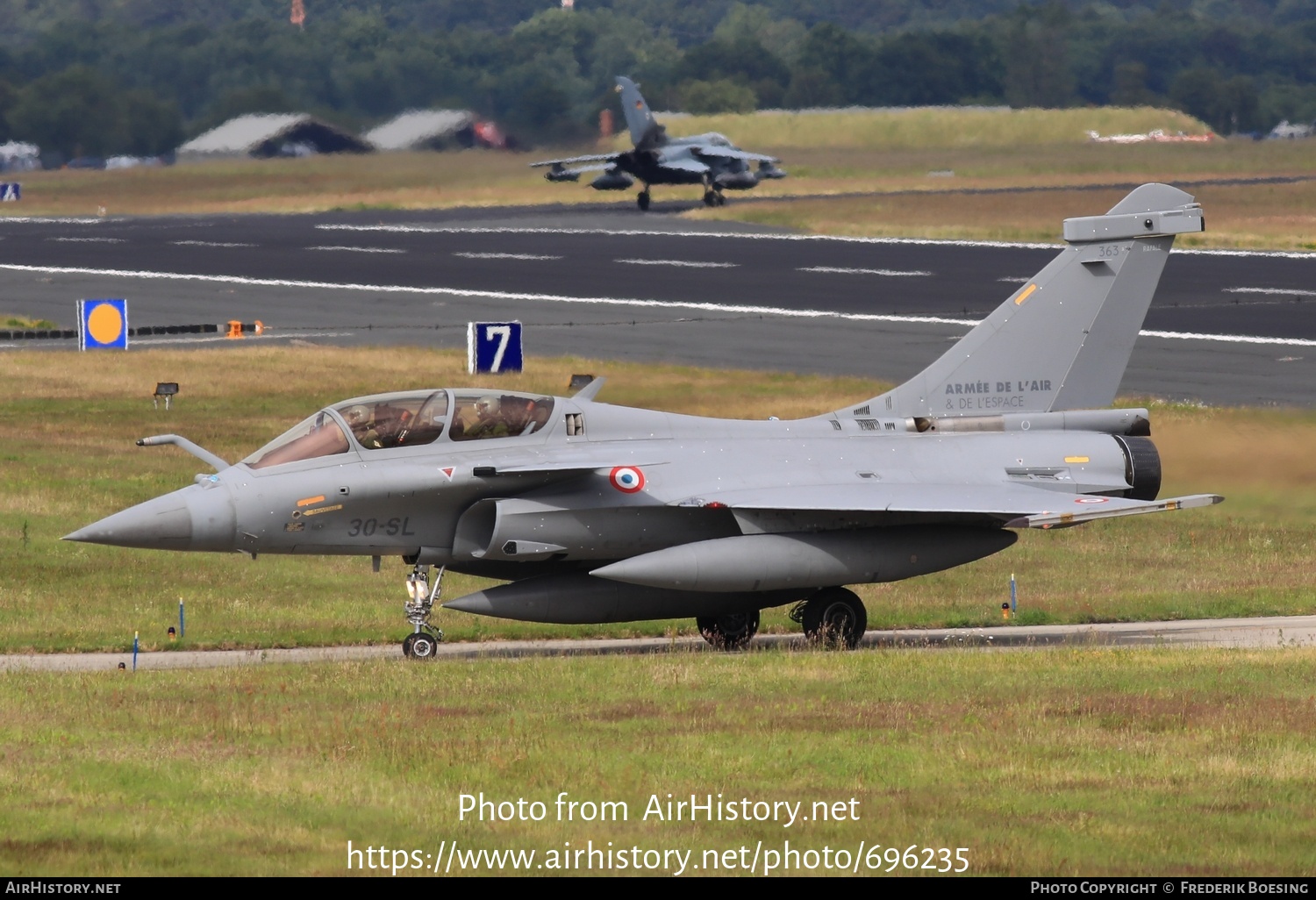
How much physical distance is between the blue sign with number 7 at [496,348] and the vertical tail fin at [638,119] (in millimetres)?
40944

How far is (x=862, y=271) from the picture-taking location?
62938 mm

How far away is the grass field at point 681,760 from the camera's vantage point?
10.4 meters

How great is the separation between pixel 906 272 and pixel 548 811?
5240cm

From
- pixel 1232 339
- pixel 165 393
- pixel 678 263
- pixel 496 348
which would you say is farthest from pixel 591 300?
pixel 165 393

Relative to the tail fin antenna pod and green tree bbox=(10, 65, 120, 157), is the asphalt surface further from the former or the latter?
Answer: green tree bbox=(10, 65, 120, 157)

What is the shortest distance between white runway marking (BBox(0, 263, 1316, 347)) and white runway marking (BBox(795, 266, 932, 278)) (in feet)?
28.9

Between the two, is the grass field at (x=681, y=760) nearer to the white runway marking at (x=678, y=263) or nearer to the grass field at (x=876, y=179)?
the white runway marking at (x=678, y=263)

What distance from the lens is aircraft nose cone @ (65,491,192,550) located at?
1734 centimetres

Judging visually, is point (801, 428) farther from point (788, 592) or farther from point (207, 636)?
point (207, 636)

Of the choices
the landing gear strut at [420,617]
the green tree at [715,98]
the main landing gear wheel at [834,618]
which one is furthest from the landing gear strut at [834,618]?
the green tree at [715,98]

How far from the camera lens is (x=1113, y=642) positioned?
1984cm

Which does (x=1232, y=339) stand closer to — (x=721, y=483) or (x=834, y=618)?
(x=834, y=618)

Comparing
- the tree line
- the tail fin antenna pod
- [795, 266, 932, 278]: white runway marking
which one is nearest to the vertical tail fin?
the tree line

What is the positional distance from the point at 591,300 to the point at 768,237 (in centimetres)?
2053
